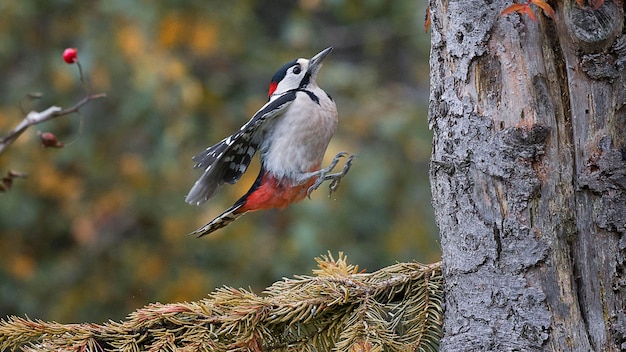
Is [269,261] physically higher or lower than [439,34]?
higher

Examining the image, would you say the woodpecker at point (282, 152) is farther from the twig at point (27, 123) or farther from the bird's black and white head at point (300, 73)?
the twig at point (27, 123)

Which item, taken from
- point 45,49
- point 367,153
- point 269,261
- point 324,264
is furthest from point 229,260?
point 324,264

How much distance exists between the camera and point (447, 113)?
214 centimetres

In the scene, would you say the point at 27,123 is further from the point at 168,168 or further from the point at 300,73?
the point at 168,168

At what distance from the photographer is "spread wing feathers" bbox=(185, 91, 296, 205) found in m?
2.80

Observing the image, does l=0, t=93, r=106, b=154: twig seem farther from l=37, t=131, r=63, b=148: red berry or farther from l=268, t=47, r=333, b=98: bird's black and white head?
l=268, t=47, r=333, b=98: bird's black and white head

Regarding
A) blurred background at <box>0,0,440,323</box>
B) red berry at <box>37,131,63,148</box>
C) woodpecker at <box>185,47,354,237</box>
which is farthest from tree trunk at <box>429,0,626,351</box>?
blurred background at <box>0,0,440,323</box>

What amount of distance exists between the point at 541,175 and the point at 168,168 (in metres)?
3.77

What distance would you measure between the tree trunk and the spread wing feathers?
3.14ft

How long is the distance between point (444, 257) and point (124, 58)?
11.7 feet

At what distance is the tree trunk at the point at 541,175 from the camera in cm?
196

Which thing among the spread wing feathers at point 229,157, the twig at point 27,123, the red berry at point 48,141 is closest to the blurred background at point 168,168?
the spread wing feathers at point 229,157

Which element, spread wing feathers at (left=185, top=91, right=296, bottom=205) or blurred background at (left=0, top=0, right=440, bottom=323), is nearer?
spread wing feathers at (left=185, top=91, right=296, bottom=205)

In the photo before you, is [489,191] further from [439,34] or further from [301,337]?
[301,337]
